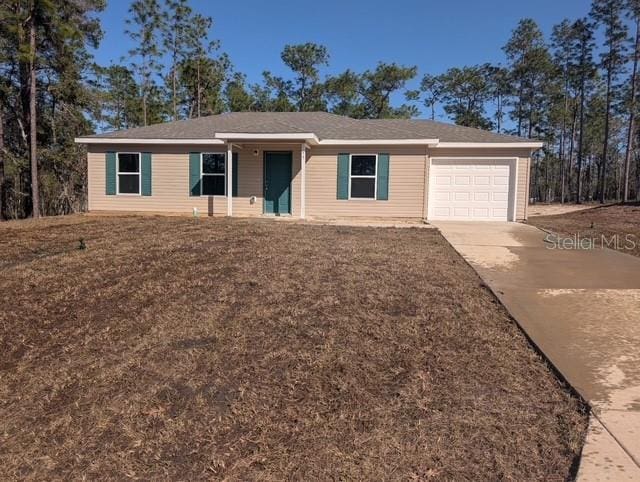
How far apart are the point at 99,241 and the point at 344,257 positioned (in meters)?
4.67

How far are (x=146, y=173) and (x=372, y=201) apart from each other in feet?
23.8

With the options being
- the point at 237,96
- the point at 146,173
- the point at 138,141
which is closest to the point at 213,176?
the point at 146,173

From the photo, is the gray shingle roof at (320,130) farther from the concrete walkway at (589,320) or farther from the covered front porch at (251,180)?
the concrete walkway at (589,320)

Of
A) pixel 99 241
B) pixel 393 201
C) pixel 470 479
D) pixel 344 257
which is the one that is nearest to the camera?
pixel 470 479

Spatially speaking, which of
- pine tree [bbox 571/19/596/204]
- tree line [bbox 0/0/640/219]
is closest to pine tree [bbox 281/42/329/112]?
tree line [bbox 0/0/640/219]

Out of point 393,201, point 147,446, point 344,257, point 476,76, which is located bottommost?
point 147,446

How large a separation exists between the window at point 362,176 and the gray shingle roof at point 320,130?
0.66 metres

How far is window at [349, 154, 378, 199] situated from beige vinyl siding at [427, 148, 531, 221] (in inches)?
75.6

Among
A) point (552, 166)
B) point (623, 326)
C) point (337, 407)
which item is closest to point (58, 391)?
point (337, 407)

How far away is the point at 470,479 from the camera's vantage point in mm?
2283

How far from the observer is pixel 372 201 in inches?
524

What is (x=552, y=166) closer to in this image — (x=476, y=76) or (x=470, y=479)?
(x=476, y=76)

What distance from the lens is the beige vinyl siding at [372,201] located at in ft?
43.0

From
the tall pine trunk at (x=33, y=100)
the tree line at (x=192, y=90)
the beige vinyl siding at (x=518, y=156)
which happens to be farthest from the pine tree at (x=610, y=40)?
the tall pine trunk at (x=33, y=100)
